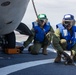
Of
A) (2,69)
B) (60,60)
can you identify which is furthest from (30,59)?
(2,69)

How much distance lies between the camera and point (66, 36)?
604cm

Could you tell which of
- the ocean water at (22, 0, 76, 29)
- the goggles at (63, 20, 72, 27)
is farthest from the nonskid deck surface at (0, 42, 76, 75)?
the ocean water at (22, 0, 76, 29)

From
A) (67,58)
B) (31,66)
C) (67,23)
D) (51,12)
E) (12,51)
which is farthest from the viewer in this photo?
(51,12)

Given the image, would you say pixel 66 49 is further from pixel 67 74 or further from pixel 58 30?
pixel 67 74

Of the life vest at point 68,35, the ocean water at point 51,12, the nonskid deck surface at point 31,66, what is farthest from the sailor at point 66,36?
the ocean water at point 51,12

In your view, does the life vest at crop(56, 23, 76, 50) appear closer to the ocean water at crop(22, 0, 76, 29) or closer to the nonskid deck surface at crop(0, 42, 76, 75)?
the nonskid deck surface at crop(0, 42, 76, 75)

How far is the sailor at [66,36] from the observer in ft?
19.4

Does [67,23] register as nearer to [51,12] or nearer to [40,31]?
[40,31]

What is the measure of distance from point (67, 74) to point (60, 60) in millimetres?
949

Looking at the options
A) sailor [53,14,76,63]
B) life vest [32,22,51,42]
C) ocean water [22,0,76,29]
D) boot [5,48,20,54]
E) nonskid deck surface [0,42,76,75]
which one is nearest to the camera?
nonskid deck surface [0,42,76,75]

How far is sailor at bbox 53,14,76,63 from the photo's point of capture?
591cm

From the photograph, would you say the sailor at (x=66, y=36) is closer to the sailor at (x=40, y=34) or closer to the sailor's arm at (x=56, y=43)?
the sailor's arm at (x=56, y=43)

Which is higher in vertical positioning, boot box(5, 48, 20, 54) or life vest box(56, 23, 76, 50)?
life vest box(56, 23, 76, 50)

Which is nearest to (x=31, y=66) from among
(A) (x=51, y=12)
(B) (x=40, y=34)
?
(B) (x=40, y=34)
